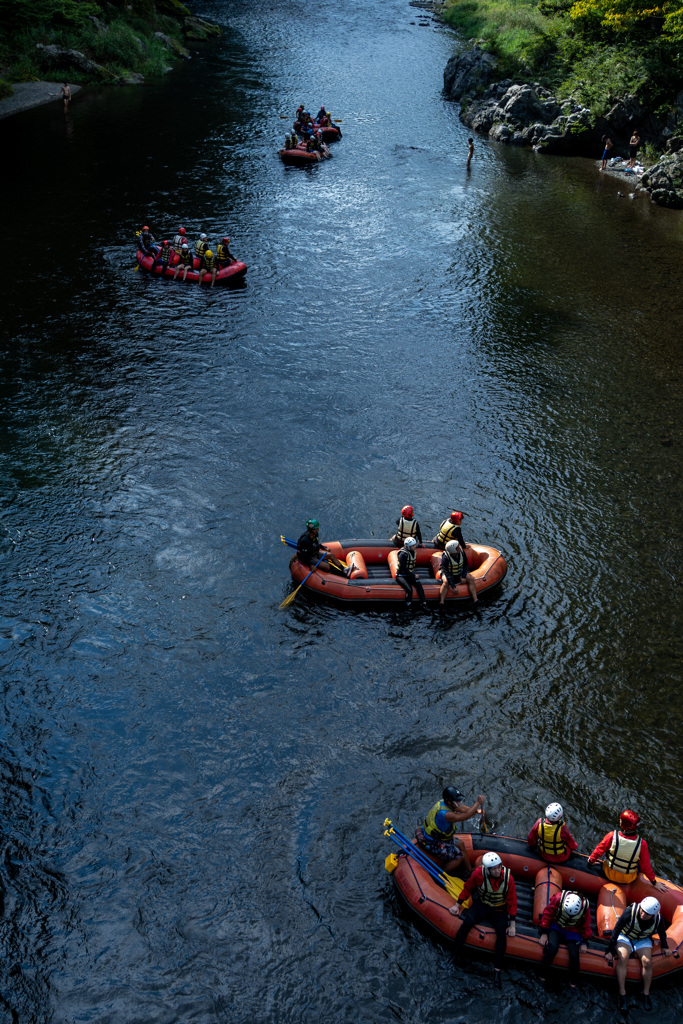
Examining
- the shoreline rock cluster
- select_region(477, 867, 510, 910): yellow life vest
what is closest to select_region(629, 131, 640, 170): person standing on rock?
the shoreline rock cluster

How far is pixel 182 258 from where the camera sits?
3077 cm

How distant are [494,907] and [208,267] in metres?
25.9

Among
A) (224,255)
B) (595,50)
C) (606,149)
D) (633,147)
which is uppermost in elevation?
(595,50)

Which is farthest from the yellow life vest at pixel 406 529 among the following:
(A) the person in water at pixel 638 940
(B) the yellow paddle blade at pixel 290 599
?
(A) the person in water at pixel 638 940

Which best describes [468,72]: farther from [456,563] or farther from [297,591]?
[297,591]

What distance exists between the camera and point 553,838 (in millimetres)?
11938

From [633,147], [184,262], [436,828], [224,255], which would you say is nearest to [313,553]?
[436,828]

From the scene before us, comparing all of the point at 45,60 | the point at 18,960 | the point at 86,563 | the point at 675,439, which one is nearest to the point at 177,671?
the point at 86,563

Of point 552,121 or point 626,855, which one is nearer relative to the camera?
point 626,855

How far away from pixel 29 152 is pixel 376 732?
39768mm

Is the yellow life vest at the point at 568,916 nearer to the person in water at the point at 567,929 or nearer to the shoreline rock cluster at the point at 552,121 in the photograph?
the person in water at the point at 567,929

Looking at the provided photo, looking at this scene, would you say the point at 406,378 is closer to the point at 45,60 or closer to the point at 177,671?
the point at 177,671

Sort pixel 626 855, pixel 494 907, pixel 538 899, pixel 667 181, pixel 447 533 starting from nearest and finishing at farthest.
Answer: pixel 494 907 → pixel 626 855 → pixel 538 899 → pixel 447 533 → pixel 667 181

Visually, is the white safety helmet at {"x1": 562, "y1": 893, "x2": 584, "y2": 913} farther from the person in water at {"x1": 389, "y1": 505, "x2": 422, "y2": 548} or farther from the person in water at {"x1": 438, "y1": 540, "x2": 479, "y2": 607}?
the person in water at {"x1": 389, "y1": 505, "x2": 422, "y2": 548}
